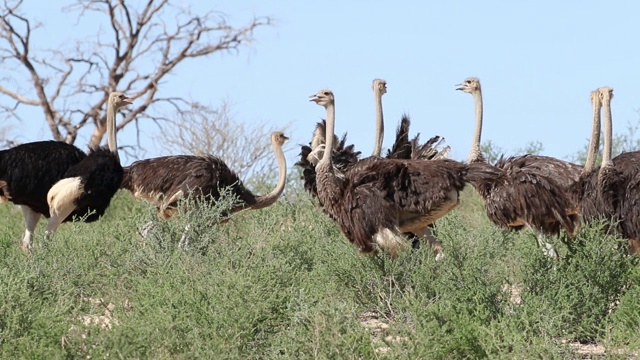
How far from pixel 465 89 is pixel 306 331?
16.1 feet

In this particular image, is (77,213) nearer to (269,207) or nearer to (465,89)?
(269,207)

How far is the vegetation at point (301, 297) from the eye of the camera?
620 cm

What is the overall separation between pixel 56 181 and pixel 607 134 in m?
3.78

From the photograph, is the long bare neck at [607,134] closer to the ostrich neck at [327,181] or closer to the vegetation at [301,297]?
the vegetation at [301,297]

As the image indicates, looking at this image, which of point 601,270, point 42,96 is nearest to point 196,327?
point 601,270

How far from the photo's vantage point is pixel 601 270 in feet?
25.3

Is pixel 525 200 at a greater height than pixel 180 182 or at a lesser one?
lesser

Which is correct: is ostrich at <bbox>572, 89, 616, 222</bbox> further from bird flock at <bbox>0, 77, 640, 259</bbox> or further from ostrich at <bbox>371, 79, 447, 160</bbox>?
ostrich at <bbox>371, 79, 447, 160</bbox>

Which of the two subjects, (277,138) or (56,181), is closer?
(56,181)

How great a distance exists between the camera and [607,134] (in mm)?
9047

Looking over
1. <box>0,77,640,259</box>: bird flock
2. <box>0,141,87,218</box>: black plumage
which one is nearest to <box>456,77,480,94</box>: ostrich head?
<box>0,77,640,259</box>: bird flock

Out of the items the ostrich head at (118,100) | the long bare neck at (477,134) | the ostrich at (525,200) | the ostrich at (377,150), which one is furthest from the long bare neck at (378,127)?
the ostrich head at (118,100)

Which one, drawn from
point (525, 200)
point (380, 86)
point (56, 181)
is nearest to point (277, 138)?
point (380, 86)

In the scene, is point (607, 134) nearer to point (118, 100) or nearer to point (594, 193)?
point (594, 193)
